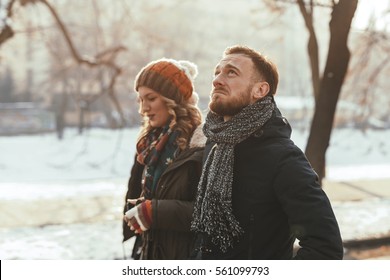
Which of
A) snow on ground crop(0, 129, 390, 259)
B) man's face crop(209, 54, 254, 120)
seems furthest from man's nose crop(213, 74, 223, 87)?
snow on ground crop(0, 129, 390, 259)

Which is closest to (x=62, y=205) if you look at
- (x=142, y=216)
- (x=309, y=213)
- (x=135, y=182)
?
(x=135, y=182)

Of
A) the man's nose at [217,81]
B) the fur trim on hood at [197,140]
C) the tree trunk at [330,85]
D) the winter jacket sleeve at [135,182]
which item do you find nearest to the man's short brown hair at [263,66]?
the man's nose at [217,81]

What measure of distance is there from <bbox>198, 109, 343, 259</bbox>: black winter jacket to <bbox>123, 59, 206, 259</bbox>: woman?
41cm

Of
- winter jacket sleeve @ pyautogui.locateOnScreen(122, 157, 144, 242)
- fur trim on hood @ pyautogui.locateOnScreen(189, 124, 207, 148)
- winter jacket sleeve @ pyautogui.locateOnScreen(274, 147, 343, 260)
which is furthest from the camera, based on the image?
winter jacket sleeve @ pyautogui.locateOnScreen(122, 157, 144, 242)

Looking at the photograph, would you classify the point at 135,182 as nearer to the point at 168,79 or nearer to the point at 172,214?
the point at 172,214

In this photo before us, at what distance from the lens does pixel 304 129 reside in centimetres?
3034

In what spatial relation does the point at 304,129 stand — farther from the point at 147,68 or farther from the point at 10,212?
the point at 147,68

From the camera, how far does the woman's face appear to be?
264 centimetres

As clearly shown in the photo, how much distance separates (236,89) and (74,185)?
452 inches

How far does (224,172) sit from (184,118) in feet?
2.47

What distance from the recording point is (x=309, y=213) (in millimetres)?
1751

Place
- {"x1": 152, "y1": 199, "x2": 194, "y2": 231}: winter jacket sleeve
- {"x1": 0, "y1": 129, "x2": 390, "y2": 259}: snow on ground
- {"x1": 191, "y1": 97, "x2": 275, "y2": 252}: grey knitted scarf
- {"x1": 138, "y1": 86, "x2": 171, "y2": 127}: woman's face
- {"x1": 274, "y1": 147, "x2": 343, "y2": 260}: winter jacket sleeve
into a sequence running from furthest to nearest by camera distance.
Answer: {"x1": 0, "y1": 129, "x2": 390, "y2": 259}: snow on ground < {"x1": 138, "y1": 86, "x2": 171, "y2": 127}: woman's face < {"x1": 152, "y1": 199, "x2": 194, "y2": 231}: winter jacket sleeve < {"x1": 191, "y1": 97, "x2": 275, "y2": 252}: grey knitted scarf < {"x1": 274, "y1": 147, "x2": 343, "y2": 260}: winter jacket sleeve

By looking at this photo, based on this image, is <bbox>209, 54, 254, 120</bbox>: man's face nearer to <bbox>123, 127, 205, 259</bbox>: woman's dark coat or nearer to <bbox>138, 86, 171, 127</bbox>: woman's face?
<bbox>123, 127, 205, 259</bbox>: woman's dark coat
